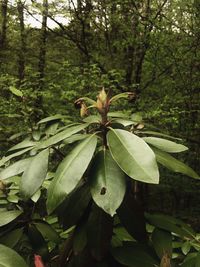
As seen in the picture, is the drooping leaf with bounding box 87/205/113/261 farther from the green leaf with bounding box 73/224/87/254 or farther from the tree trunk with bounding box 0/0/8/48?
the tree trunk with bounding box 0/0/8/48

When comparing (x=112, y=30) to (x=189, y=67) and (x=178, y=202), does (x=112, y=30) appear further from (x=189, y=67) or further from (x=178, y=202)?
(x=178, y=202)

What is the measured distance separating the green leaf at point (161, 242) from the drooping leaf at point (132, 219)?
39 mm

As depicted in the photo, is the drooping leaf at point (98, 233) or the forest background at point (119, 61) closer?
the drooping leaf at point (98, 233)

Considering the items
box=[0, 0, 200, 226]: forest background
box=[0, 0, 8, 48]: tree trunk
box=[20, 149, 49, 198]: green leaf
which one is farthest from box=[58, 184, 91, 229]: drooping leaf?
box=[0, 0, 8, 48]: tree trunk

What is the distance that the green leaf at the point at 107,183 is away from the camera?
737 mm

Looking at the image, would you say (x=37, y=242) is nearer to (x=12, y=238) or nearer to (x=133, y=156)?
(x=12, y=238)

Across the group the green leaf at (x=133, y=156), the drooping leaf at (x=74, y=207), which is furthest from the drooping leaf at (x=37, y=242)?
the green leaf at (x=133, y=156)

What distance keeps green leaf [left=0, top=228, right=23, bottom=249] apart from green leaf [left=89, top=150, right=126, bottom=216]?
287 millimetres

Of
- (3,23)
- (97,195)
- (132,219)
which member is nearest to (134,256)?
(132,219)

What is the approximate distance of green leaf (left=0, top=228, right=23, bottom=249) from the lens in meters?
0.92

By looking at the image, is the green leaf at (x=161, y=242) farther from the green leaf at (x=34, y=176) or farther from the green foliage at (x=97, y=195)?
the green leaf at (x=34, y=176)

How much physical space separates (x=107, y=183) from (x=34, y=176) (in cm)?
21

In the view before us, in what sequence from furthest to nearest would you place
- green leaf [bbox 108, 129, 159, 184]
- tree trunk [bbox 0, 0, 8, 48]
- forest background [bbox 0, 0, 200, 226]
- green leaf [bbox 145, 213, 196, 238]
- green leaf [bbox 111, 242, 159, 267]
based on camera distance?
tree trunk [bbox 0, 0, 8, 48] → forest background [bbox 0, 0, 200, 226] → green leaf [bbox 145, 213, 196, 238] → green leaf [bbox 111, 242, 159, 267] → green leaf [bbox 108, 129, 159, 184]

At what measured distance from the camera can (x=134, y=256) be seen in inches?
33.9
